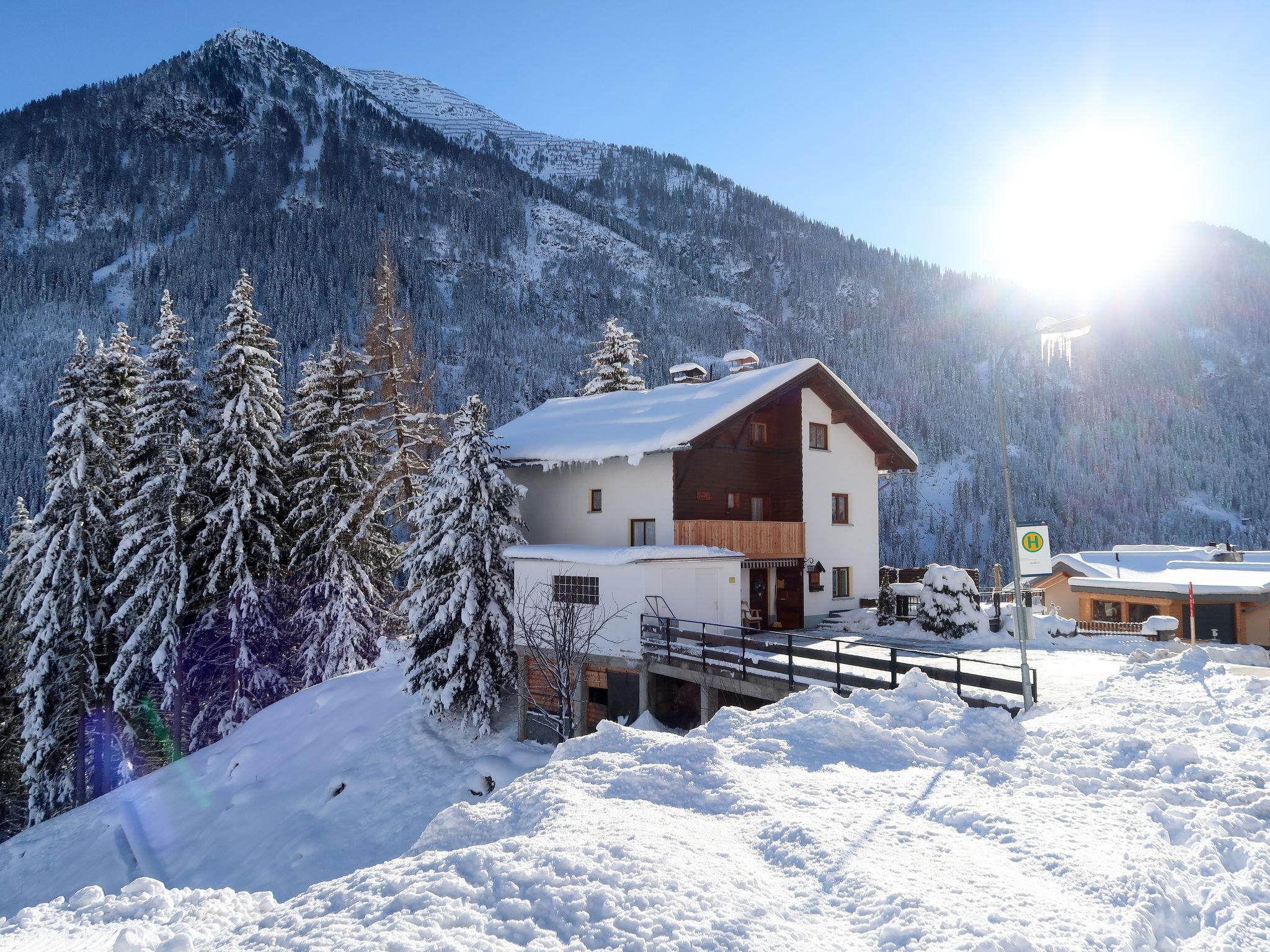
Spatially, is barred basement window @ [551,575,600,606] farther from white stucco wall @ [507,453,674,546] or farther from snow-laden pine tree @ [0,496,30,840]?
snow-laden pine tree @ [0,496,30,840]

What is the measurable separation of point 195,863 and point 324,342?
145m

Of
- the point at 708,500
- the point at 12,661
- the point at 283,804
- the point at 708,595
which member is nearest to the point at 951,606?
the point at 708,500

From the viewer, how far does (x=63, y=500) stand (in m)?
29.2

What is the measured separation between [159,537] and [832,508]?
26625 millimetres

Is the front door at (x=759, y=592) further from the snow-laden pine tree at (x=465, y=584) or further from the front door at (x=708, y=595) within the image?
the snow-laden pine tree at (x=465, y=584)

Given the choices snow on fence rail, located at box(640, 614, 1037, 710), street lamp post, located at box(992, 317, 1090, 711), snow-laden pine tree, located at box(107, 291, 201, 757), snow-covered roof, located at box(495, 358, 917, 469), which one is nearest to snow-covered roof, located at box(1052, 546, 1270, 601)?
snow-covered roof, located at box(495, 358, 917, 469)

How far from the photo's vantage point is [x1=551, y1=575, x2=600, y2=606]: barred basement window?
2239cm

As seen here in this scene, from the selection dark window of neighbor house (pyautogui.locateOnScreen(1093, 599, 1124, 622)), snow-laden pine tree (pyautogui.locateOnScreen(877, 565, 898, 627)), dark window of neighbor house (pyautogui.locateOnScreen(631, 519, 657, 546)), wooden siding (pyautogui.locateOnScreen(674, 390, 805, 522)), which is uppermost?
wooden siding (pyautogui.locateOnScreen(674, 390, 805, 522))

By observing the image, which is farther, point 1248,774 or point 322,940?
point 1248,774

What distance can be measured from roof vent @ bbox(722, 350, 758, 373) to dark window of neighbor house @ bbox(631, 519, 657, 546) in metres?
10.4

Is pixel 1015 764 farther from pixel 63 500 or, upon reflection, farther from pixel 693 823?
pixel 63 500

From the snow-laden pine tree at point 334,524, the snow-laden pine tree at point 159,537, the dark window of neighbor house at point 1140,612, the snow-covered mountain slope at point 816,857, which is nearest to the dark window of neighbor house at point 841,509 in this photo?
the dark window of neighbor house at point 1140,612

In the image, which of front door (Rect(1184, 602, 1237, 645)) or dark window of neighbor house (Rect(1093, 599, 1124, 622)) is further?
dark window of neighbor house (Rect(1093, 599, 1124, 622))

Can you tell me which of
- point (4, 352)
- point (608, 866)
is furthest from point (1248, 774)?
point (4, 352)
